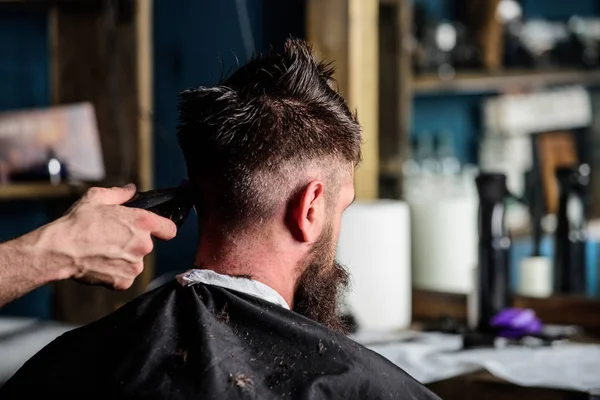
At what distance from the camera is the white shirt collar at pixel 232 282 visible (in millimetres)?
1824

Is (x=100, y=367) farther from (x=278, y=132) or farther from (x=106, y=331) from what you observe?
(x=278, y=132)

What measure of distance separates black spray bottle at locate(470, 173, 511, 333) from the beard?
128cm

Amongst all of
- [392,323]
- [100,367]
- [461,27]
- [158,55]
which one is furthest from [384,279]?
[461,27]

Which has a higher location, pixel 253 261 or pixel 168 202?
pixel 168 202

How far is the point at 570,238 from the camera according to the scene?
349cm

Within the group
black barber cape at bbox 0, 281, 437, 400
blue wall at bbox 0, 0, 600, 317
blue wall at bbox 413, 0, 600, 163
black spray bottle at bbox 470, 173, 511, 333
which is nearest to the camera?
black barber cape at bbox 0, 281, 437, 400

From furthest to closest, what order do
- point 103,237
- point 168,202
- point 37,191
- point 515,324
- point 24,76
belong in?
point 24,76
point 37,191
point 515,324
point 168,202
point 103,237

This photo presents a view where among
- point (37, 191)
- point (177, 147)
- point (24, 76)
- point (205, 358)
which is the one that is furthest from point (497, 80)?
point (205, 358)

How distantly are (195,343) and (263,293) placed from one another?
217mm

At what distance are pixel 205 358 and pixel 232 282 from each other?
23cm

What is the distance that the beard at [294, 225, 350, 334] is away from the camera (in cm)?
193

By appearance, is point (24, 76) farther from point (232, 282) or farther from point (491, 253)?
point (232, 282)

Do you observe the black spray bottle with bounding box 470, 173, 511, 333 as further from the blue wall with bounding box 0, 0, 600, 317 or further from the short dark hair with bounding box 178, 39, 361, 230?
the short dark hair with bounding box 178, 39, 361, 230

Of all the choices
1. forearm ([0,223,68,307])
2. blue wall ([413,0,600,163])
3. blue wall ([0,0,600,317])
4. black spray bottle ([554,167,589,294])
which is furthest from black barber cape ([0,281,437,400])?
blue wall ([413,0,600,163])
